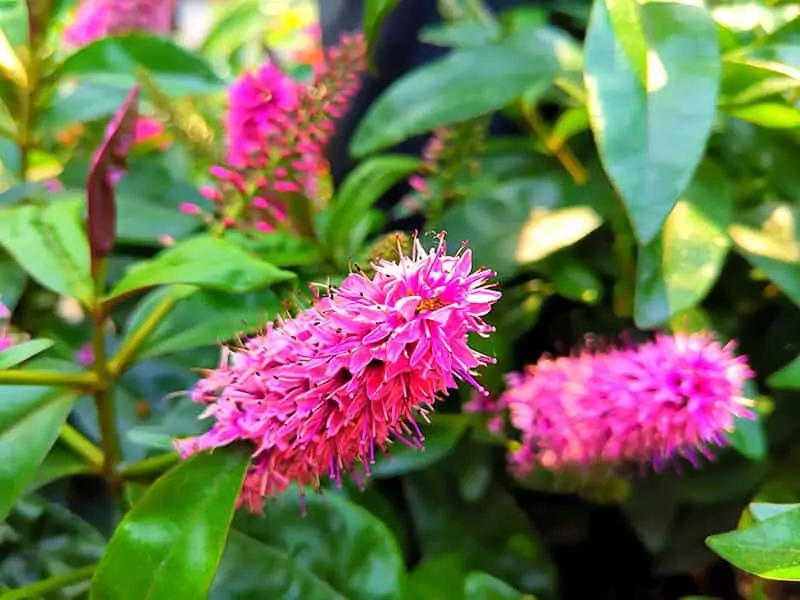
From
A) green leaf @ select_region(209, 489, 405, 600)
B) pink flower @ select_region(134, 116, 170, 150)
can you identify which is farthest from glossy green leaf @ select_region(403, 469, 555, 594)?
pink flower @ select_region(134, 116, 170, 150)

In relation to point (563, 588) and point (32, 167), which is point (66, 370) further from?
point (563, 588)

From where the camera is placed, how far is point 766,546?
1.17 feet

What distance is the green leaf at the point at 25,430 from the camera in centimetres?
41

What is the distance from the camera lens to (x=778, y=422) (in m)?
0.65

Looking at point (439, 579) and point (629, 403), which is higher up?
point (629, 403)

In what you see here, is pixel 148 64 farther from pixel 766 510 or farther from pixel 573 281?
pixel 766 510

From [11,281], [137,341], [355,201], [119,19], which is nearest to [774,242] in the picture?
[355,201]

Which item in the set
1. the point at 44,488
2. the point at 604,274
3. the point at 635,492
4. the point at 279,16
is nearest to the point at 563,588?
the point at 635,492

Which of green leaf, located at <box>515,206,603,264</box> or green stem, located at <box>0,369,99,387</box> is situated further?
green leaf, located at <box>515,206,603,264</box>

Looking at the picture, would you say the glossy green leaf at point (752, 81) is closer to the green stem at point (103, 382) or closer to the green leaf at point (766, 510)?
the green leaf at point (766, 510)

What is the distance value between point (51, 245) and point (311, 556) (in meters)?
0.24

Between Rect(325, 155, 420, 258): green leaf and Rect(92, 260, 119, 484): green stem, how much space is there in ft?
0.51

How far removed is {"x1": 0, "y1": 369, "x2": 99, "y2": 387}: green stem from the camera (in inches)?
16.4

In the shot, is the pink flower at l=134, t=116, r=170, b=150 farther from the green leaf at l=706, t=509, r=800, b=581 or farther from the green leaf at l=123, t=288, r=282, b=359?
the green leaf at l=706, t=509, r=800, b=581
